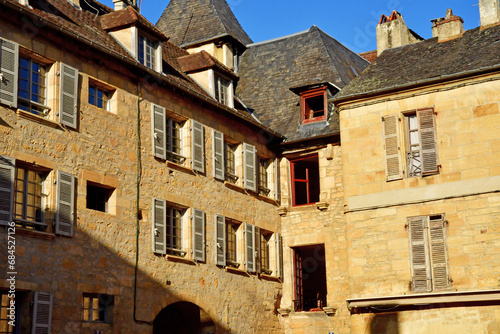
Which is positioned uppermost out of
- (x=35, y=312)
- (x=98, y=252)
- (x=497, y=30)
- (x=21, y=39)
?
(x=497, y=30)

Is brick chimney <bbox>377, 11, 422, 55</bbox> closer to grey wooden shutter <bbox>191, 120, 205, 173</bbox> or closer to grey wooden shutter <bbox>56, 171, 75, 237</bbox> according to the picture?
grey wooden shutter <bbox>191, 120, 205, 173</bbox>

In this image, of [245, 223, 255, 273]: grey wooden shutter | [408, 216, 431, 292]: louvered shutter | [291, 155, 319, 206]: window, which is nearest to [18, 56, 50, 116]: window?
[245, 223, 255, 273]: grey wooden shutter

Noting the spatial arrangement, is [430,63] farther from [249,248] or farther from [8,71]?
[8,71]

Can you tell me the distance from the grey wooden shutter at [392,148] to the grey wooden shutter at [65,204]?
759 centimetres

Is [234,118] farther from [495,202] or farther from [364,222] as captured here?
[495,202]

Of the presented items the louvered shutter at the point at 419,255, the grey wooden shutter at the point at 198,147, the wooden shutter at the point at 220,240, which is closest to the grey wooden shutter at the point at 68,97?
the grey wooden shutter at the point at 198,147

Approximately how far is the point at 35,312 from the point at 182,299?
14.4 feet

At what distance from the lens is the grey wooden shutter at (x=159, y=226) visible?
58.4 feet

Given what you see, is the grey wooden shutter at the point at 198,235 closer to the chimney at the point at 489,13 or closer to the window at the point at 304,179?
the window at the point at 304,179

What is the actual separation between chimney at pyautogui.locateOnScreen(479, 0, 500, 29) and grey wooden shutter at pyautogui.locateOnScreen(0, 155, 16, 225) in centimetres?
1272

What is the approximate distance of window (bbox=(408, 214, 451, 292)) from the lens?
18.3m

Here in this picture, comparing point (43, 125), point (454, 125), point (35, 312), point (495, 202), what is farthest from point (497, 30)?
point (35, 312)

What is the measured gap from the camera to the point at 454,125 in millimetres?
19016

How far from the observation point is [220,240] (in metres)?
19.8
